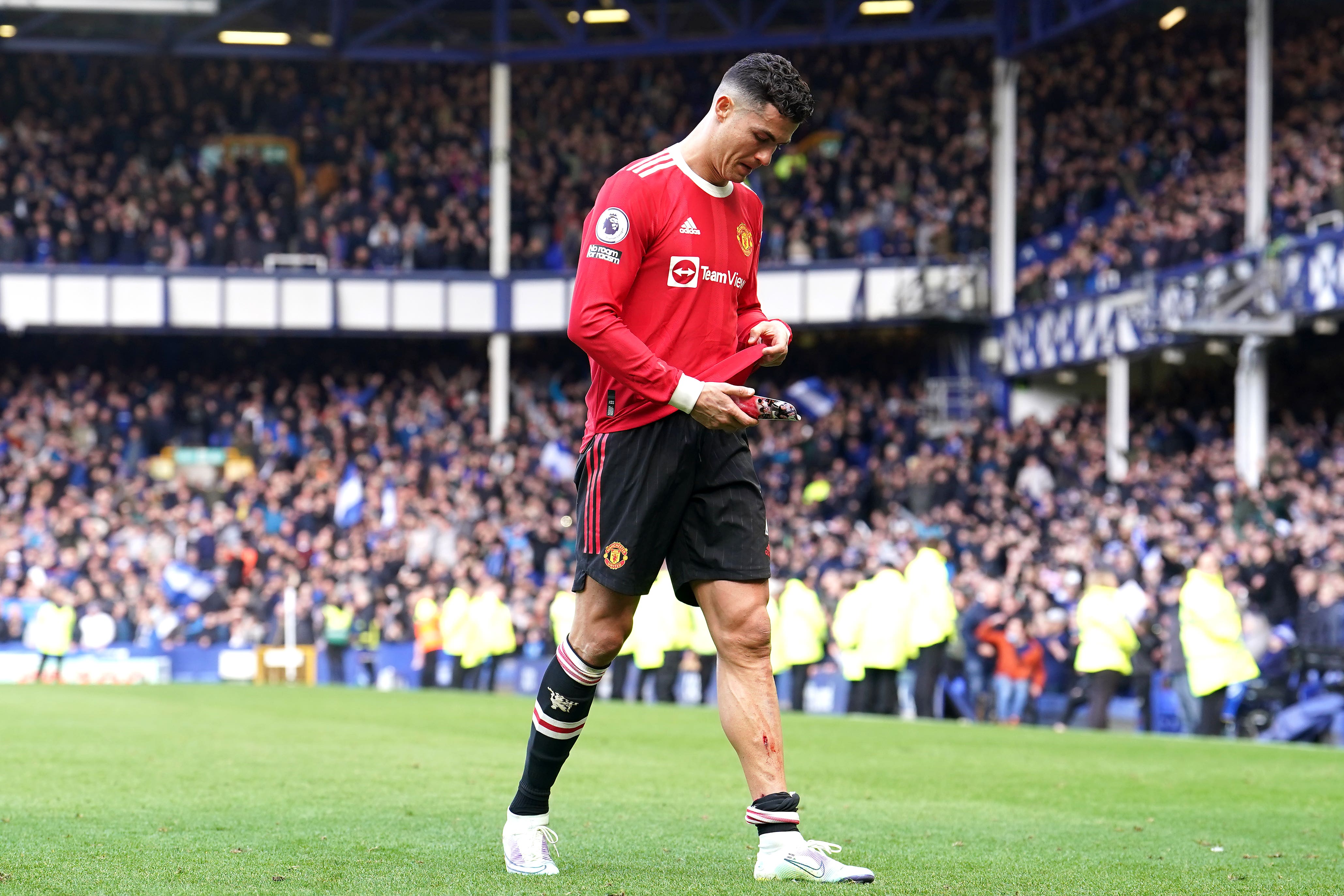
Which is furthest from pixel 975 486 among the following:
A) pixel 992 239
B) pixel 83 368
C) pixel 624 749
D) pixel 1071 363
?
pixel 83 368

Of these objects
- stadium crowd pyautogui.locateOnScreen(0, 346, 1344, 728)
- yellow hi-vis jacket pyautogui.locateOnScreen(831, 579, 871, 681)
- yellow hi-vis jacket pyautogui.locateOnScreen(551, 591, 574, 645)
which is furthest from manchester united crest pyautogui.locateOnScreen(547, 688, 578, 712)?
yellow hi-vis jacket pyautogui.locateOnScreen(551, 591, 574, 645)

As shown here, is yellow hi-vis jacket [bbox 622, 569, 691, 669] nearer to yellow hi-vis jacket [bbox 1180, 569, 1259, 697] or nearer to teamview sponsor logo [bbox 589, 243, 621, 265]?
yellow hi-vis jacket [bbox 1180, 569, 1259, 697]

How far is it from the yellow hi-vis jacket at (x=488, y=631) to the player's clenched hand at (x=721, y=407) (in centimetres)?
1966

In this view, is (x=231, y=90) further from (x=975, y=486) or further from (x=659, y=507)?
(x=659, y=507)

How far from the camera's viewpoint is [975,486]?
90.6 ft

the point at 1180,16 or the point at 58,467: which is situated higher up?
the point at 1180,16

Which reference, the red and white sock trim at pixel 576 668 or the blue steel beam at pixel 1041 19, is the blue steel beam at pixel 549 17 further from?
the red and white sock trim at pixel 576 668

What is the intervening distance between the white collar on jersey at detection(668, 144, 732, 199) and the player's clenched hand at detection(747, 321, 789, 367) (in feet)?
1.39

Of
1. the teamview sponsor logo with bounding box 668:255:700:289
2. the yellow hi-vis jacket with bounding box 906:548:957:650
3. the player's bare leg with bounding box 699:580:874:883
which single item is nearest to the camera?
the player's bare leg with bounding box 699:580:874:883

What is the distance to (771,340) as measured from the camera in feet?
18.3

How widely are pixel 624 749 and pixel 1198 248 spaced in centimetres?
1641

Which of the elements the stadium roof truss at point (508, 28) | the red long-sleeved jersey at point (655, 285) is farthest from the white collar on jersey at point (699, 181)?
the stadium roof truss at point (508, 28)

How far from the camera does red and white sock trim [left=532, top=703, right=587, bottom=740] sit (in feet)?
18.3

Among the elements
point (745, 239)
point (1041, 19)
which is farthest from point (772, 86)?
point (1041, 19)
